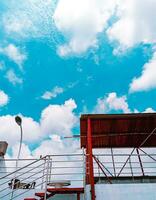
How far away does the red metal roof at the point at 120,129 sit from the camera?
706 cm

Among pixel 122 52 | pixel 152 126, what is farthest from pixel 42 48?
pixel 152 126

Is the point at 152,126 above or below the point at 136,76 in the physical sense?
below

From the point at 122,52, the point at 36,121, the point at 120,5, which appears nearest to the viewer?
the point at 120,5

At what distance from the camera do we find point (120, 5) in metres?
6.41

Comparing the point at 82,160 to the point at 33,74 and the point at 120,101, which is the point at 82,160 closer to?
the point at 120,101

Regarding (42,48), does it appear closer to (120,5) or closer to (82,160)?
(120,5)

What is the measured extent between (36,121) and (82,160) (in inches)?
169

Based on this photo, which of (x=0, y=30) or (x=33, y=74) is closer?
(x=0, y=30)

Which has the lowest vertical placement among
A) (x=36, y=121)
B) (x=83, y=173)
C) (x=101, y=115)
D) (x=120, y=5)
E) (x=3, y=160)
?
(x=83, y=173)

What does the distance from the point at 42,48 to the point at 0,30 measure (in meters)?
1.44

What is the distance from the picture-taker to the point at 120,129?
813cm

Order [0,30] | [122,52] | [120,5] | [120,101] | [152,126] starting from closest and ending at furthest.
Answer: [120,5], [0,30], [152,126], [122,52], [120,101]

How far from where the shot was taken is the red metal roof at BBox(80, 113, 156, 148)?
706 cm

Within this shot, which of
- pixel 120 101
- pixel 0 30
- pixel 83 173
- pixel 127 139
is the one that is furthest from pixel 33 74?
pixel 83 173
